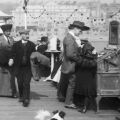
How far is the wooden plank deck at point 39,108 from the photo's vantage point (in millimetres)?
6727

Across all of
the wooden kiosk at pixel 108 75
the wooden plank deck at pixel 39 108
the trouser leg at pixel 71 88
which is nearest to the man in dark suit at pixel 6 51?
the wooden plank deck at pixel 39 108

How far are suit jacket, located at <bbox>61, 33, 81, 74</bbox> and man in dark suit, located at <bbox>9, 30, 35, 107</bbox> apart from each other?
85 cm

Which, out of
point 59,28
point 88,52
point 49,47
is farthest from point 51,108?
point 59,28

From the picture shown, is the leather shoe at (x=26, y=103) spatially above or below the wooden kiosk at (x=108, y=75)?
below

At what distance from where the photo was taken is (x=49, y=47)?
1119 centimetres

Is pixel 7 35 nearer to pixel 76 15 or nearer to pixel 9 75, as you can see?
pixel 9 75

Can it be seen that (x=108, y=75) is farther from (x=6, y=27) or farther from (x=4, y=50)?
(x=6, y=27)

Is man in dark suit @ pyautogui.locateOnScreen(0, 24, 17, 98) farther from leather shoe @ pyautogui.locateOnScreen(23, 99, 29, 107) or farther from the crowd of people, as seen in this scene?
leather shoe @ pyautogui.locateOnScreen(23, 99, 29, 107)

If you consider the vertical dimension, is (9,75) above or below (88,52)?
below

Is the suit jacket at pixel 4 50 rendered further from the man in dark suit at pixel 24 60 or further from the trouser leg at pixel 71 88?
the trouser leg at pixel 71 88

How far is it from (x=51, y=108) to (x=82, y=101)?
32.5 inches

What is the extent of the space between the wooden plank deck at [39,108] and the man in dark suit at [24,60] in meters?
0.28

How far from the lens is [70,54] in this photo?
7012mm

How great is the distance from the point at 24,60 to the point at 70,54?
3.46 ft
